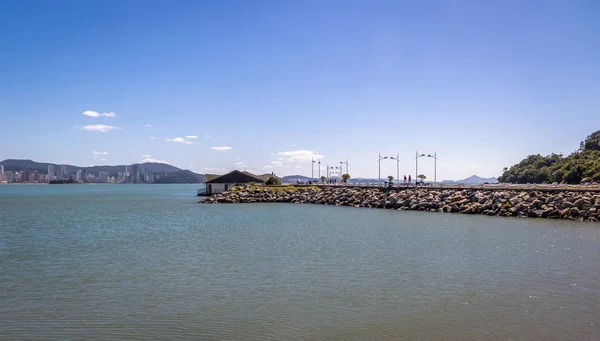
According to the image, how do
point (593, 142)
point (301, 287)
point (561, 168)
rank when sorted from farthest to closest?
point (593, 142), point (561, 168), point (301, 287)

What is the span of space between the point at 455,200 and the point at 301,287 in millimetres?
39611

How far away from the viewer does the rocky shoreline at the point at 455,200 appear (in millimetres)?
40406

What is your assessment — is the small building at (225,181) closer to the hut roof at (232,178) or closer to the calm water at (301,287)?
the hut roof at (232,178)

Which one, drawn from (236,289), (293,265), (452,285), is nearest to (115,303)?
(236,289)

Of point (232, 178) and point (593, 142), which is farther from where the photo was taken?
point (593, 142)

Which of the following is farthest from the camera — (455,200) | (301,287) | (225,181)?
(225,181)

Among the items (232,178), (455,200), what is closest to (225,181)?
(232,178)

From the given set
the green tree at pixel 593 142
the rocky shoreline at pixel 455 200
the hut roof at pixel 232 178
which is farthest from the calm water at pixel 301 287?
the green tree at pixel 593 142

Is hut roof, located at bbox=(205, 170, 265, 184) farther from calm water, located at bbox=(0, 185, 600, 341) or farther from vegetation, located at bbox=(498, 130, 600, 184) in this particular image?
vegetation, located at bbox=(498, 130, 600, 184)

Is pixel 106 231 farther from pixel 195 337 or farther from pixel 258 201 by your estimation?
pixel 258 201

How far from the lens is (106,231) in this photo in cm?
3212

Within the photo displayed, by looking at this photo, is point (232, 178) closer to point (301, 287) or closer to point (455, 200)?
point (455, 200)

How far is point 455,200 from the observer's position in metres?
50.7

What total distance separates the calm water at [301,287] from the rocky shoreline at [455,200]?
1306cm
